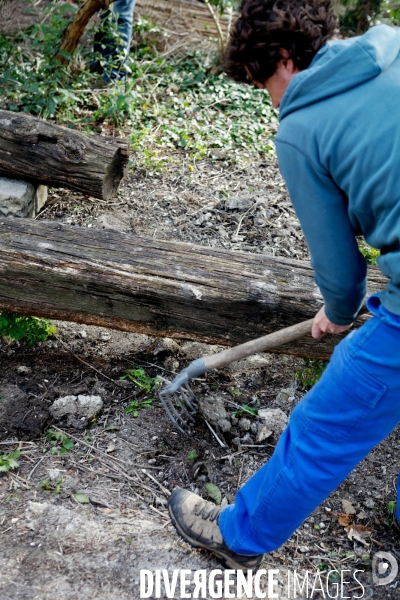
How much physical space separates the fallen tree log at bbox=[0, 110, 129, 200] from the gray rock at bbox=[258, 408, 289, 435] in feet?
7.10

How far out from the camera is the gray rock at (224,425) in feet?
9.81

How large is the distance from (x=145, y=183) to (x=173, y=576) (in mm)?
3511

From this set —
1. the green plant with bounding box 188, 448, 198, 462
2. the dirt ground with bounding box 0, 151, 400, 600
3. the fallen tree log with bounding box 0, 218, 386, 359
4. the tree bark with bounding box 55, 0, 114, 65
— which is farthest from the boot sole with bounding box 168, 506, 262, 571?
the tree bark with bounding box 55, 0, 114, 65

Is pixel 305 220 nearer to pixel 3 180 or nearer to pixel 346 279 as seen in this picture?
pixel 346 279

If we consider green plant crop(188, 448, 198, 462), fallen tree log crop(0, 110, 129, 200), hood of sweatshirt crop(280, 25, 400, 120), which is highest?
hood of sweatshirt crop(280, 25, 400, 120)

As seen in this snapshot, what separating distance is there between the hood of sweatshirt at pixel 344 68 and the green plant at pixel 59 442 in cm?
196

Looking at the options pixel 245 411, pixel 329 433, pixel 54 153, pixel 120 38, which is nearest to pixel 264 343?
pixel 329 433

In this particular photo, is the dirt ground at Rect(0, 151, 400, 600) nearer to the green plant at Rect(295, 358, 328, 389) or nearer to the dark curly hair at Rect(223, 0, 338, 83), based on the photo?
the green plant at Rect(295, 358, 328, 389)

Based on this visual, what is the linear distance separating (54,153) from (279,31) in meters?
2.77

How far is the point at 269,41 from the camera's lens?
5.98ft

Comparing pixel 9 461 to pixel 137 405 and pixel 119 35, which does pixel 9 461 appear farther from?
pixel 119 35

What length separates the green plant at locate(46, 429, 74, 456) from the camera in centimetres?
292

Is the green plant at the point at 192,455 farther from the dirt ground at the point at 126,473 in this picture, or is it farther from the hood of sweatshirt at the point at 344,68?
the hood of sweatshirt at the point at 344,68

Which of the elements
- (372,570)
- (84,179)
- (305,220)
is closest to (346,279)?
(305,220)
